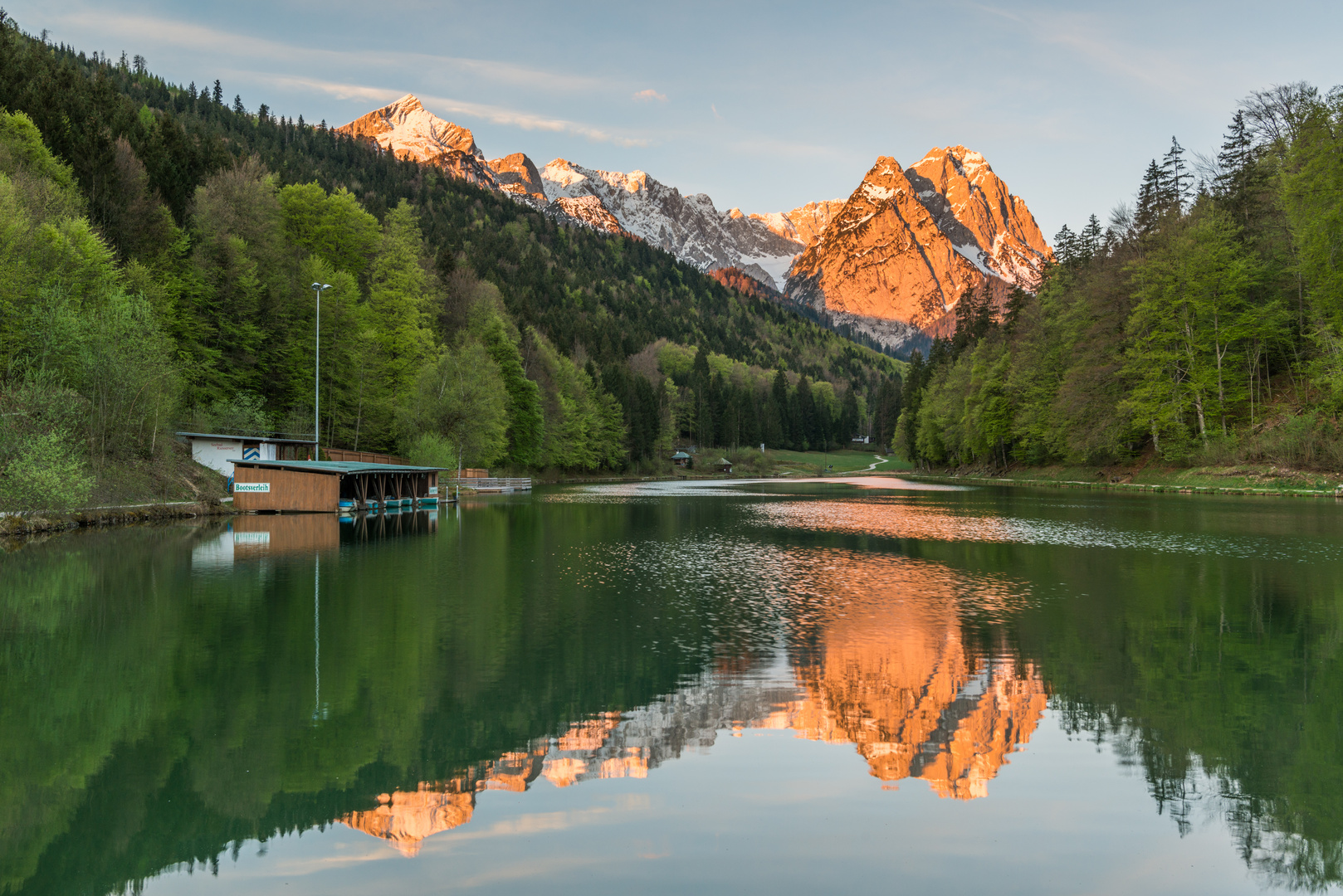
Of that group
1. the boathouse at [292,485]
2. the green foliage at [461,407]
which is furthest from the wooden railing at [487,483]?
the boathouse at [292,485]

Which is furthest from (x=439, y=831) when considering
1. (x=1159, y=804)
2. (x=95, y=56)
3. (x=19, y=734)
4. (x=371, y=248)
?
(x=95, y=56)

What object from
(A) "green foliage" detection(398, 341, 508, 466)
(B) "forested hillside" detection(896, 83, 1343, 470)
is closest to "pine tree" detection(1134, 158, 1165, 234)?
(B) "forested hillside" detection(896, 83, 1343, 470)

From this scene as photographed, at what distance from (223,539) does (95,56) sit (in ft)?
591

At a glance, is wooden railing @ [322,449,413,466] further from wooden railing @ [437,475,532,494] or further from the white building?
the white building

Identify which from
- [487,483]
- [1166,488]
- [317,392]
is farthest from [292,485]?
[1166,488]

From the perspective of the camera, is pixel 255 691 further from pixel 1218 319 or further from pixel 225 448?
pixel 1218 319

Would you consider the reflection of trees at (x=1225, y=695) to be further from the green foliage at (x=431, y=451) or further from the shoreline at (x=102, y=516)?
the green foliage at (x=431, y=451)

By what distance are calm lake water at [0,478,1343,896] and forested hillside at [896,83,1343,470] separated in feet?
143

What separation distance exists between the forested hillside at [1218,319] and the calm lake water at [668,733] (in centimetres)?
4346

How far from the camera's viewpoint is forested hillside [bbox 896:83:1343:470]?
5703cm

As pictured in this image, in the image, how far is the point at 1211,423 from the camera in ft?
219

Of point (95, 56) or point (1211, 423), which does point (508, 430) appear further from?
point (95, 56)

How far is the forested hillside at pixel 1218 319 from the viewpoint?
187 feet

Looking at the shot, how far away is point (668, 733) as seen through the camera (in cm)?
1069
